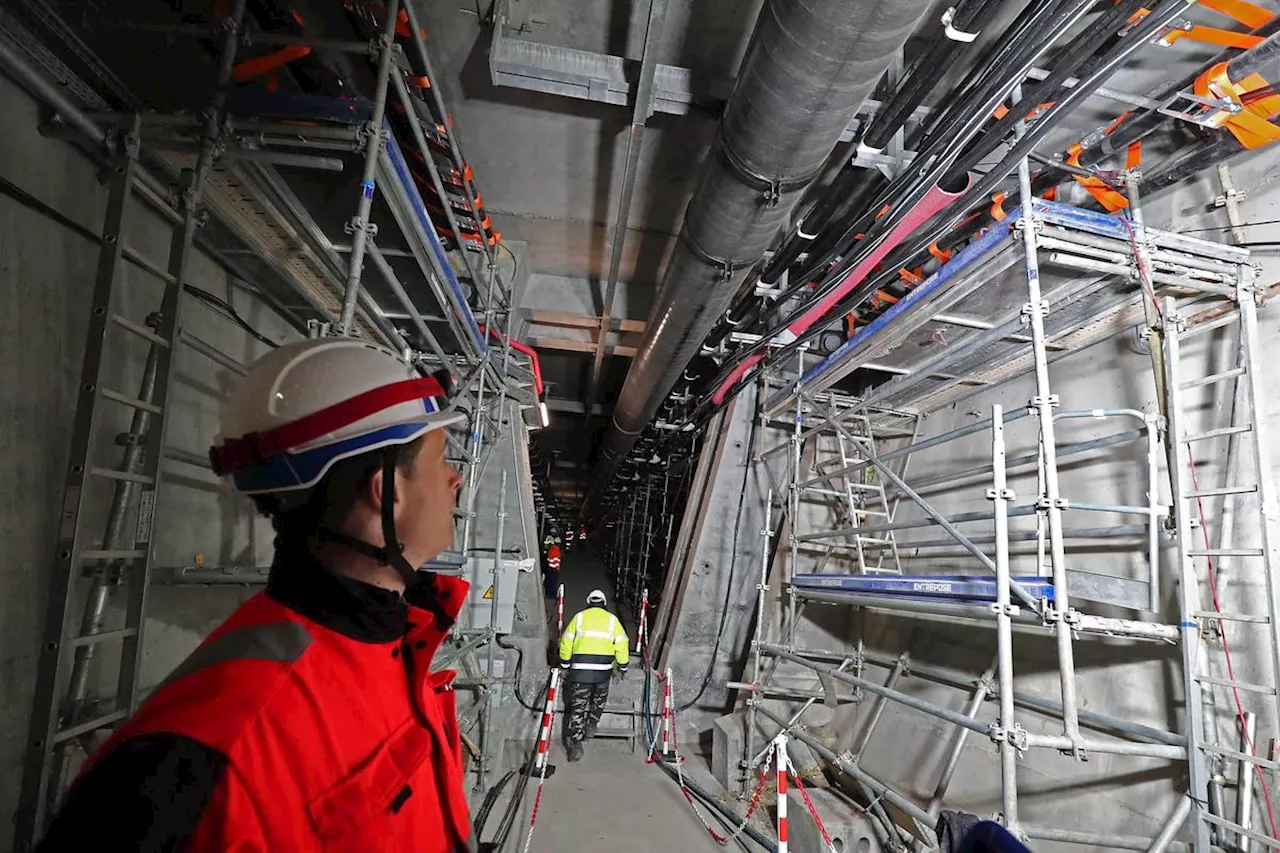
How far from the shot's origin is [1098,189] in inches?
134

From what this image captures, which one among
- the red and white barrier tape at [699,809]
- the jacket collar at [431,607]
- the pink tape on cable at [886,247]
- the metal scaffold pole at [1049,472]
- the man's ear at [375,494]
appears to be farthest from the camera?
the red and white barrier tape at [699,809]

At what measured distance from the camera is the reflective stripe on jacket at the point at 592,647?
6512 millimetres

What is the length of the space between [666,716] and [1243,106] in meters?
6.58

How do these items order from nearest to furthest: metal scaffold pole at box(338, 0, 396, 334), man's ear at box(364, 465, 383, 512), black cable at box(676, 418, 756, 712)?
man's ear at box(364, 465, 383, 512) < metal scaffold pole at box(338, 0, 396, 334) < black cable at box(676, 418, 756, 712)

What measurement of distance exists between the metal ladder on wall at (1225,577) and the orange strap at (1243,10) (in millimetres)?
1168

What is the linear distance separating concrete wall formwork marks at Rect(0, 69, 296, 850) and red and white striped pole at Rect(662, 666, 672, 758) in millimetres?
4786

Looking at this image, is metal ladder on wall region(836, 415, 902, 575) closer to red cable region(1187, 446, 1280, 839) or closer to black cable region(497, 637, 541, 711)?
red cable region(1187, 446, 1280, 839)

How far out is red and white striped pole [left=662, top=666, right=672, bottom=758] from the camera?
6532 mm

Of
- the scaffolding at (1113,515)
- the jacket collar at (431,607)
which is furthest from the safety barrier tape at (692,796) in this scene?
the jacket collar at (431,607)

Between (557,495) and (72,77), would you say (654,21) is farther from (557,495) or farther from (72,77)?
(557,495)

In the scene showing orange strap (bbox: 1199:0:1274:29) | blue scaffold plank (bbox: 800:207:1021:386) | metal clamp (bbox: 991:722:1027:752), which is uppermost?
orange strap (bbox: 1199:0:1274:29)

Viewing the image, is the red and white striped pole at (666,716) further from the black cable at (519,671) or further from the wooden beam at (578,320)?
the wooden beam at (578,320)

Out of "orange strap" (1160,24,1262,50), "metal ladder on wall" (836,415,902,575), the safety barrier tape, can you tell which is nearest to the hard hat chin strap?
the safety barrier tape

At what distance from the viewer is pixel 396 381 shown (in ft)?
4.43
